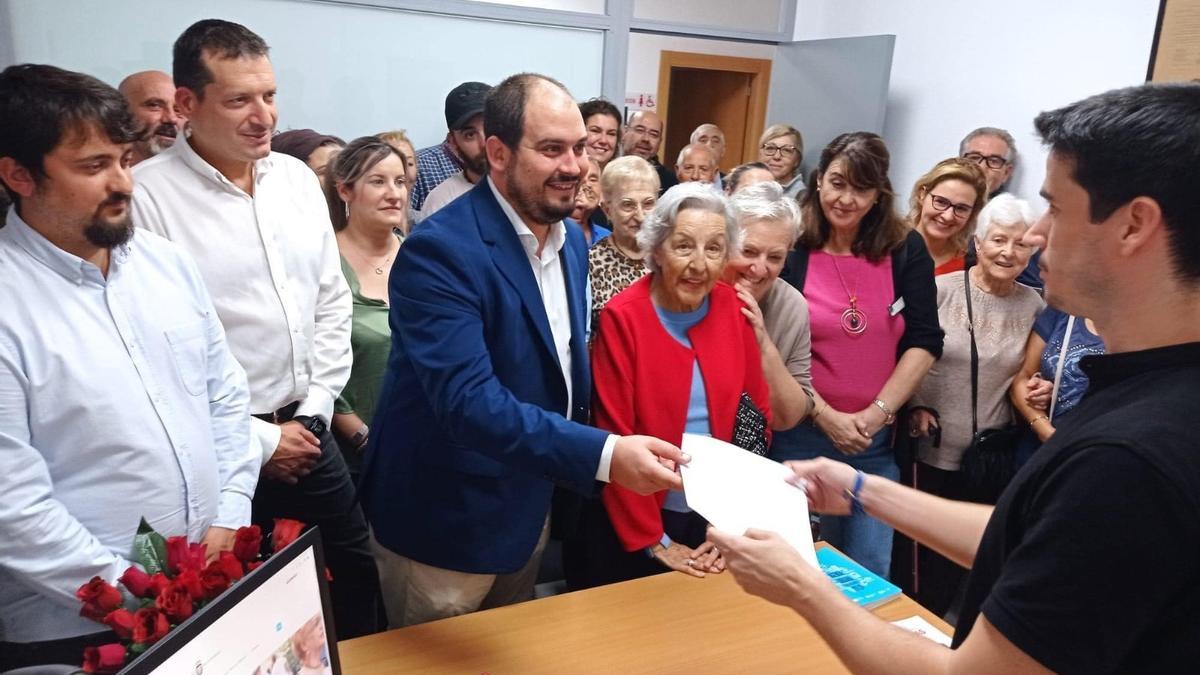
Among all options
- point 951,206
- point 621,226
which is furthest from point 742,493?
point 951,206

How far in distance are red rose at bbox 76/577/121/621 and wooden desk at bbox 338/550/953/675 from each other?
528 mm

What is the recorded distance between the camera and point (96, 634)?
150cm

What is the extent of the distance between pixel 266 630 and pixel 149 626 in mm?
136

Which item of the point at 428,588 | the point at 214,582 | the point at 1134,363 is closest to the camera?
the point at 1134,363

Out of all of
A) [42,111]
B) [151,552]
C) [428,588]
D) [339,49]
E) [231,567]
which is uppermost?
[339,49]

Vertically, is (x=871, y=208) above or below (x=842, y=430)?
above

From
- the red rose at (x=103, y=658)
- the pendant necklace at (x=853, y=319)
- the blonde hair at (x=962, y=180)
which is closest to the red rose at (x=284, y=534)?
the red rose at (x=103, y=658)

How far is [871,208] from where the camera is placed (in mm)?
2818

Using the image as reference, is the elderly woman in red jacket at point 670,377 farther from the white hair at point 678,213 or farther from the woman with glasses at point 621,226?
the woman with glasses at point 621,226

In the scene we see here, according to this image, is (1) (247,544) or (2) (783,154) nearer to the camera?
(1) (247,544)

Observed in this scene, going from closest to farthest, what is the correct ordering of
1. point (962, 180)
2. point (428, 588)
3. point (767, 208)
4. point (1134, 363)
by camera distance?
point (1134, 363) → point (428, 588) → point (767, 208) → point (962, 180)

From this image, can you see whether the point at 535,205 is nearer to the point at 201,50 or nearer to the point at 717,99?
the point at 201,50

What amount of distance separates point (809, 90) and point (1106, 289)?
5639mm

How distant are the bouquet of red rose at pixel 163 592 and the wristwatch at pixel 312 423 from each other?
1024 millimetres
